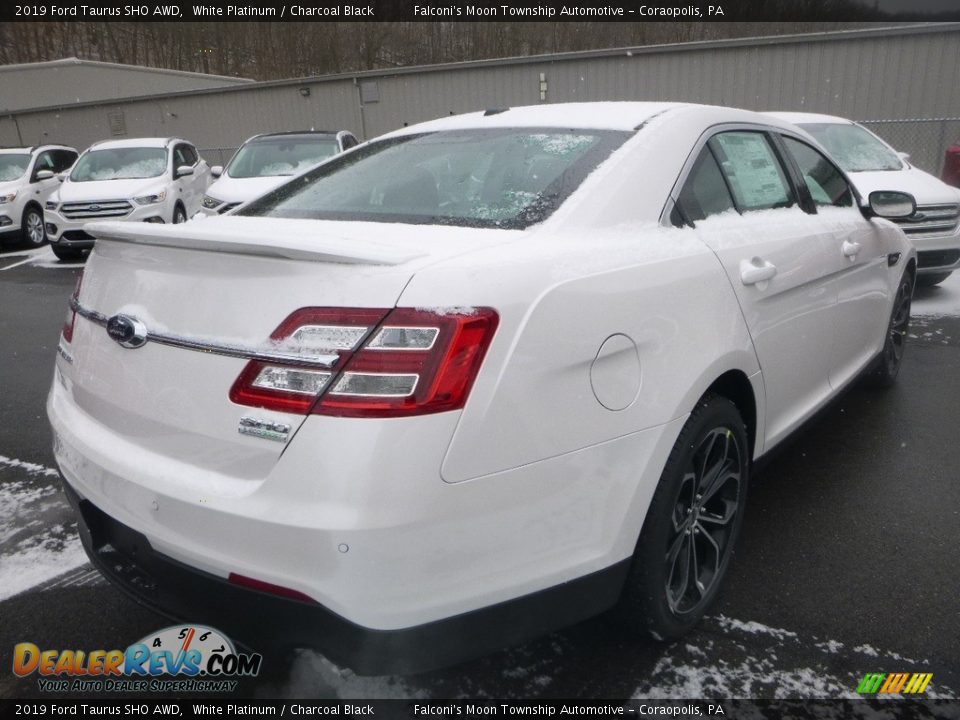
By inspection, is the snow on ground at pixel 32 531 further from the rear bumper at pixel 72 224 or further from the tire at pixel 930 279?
the rear bumper at pixel 72 224

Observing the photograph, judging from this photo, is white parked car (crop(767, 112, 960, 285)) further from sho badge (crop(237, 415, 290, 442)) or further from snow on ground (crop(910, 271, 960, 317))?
sho badge (crop(237, 415, 290, 442))

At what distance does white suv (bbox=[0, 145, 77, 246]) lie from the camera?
39.0ft

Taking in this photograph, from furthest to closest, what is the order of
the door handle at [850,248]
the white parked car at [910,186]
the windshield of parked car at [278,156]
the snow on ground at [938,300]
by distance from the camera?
1. the windshield of parked car at [278,156]
2. the white parked car at [910,186]
3. the snow on ground at [938,300]
4. the door handle at [850,248]

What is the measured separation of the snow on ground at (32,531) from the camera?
270 centimetres

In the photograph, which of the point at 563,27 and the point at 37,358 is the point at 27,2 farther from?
the point at 37,358

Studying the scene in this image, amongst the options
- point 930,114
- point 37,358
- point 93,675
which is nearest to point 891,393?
point 93,675

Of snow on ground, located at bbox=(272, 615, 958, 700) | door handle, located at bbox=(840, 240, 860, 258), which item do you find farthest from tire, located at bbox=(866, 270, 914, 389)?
snow on ground, located at bbox=(272, 615, 958, 700)

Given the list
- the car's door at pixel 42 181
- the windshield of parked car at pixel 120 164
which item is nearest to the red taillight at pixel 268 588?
the windshield of parked car at pixel 120 164

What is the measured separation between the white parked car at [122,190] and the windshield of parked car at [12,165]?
1868 millimetres

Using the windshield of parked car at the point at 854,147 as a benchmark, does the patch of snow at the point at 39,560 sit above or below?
below

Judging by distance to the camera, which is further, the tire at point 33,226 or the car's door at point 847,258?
the tire at point 33,226

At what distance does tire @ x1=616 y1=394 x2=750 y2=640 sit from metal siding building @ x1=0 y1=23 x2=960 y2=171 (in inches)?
490

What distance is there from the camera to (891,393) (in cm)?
444

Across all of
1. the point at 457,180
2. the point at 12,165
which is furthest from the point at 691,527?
the point at 12,165
